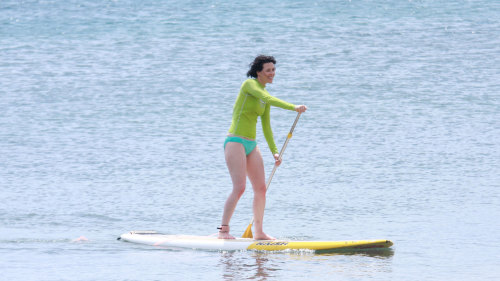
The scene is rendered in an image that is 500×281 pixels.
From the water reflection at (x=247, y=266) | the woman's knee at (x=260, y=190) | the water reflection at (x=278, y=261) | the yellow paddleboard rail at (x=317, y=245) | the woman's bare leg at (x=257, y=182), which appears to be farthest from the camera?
the woman's knee at (x=260, y=190)

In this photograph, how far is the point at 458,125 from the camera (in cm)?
1752

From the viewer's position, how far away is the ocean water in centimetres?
905

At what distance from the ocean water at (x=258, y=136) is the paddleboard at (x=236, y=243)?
115 mm

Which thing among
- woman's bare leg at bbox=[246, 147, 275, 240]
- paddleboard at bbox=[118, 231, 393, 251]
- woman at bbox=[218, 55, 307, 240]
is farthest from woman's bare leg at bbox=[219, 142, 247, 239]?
paddleboard at bbox=[118, 231, 393, 251]

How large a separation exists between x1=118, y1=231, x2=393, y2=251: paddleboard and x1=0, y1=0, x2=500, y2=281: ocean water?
0.38ft

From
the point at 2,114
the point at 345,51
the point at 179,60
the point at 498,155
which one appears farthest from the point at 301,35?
the point at 498,155

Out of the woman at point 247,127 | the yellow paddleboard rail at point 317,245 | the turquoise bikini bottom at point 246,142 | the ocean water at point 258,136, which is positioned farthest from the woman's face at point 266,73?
the ocean water at point 258,136

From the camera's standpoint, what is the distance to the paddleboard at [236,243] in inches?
349

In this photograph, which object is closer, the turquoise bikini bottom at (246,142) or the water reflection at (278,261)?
the water reflection at (278,261)

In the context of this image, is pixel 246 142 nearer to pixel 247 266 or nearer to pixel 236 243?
pixel 236 243

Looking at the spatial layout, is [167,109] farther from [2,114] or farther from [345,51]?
[345,51]

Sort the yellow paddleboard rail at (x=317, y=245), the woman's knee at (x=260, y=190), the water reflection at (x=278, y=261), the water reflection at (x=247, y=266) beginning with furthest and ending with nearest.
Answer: the woman's knee at (x=260, y=190) → the yellow paddleboard rail at (x=317, y=245) → the water reflection at (x=278, y=261) → the water reflection at (x=247, y=266)

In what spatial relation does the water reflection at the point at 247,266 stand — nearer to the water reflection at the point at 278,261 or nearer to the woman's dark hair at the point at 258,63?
the water reflection at the point at 278,261

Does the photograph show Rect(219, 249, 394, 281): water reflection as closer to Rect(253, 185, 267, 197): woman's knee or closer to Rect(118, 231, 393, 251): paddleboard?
Rect(118, 231, 393, 251): paddleboard
